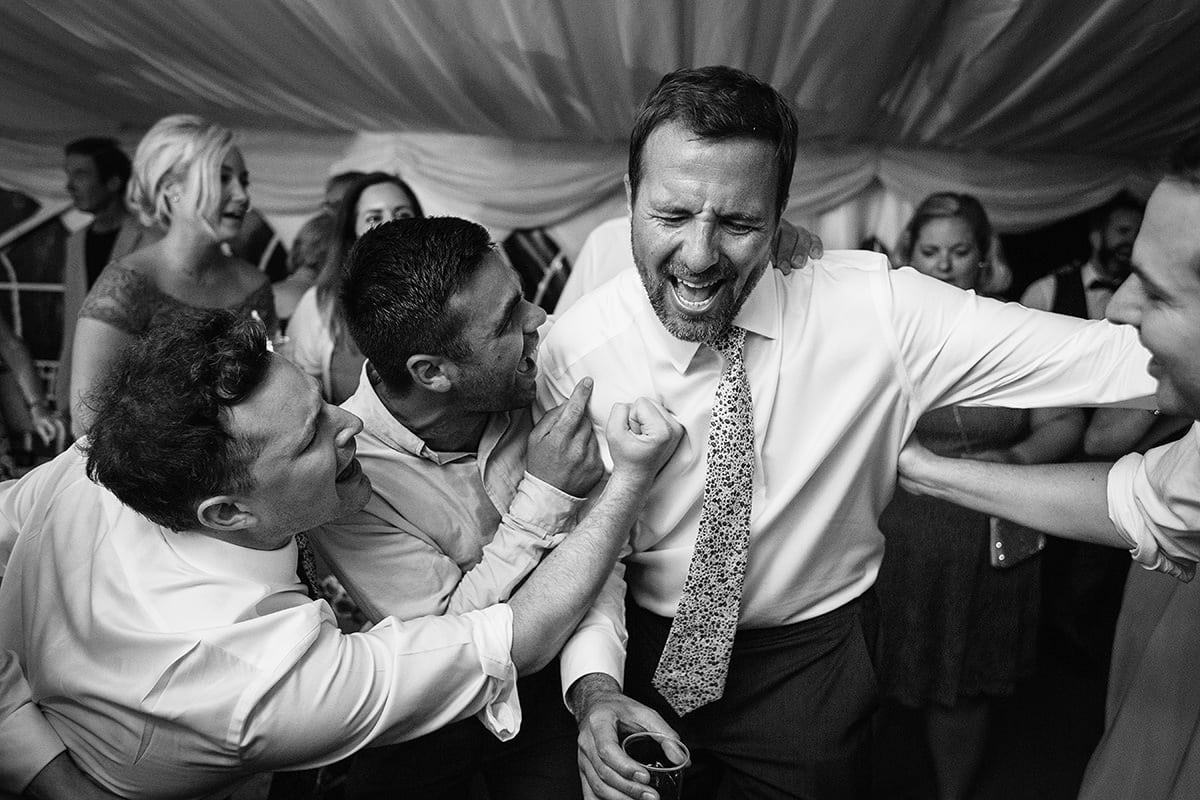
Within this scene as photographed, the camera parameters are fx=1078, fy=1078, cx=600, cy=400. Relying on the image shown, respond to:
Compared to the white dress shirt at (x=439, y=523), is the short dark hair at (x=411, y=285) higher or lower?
higher

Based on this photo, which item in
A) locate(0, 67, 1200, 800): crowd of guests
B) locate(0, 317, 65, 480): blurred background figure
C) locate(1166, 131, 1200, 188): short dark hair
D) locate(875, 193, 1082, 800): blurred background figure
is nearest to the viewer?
locate(1166, 131, 1200, 188): short dark hair

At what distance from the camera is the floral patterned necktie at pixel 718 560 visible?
5.72 ft

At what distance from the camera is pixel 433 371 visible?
70.7 inches

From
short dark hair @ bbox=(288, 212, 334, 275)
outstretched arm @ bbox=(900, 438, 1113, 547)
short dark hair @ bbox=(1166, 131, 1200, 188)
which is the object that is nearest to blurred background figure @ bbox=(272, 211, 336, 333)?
short dark hair @ bbox=(288, 212, 334, 275)

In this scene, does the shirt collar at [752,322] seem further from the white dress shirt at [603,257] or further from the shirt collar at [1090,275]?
the shirt collar at [1090,275]

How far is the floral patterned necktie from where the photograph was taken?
174 centimetres

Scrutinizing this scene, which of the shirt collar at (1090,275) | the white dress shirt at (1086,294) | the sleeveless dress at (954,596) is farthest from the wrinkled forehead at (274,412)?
the shirt collar at (1090,275)

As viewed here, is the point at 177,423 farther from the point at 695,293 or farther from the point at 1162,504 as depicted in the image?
the point at 1162,504

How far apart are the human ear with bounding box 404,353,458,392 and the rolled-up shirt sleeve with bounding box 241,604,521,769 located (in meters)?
0.39

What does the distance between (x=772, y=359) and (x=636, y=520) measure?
0.35 m

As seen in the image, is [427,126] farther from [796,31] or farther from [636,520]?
[636,520]

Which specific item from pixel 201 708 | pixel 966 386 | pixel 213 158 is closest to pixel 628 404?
pixel 966 386

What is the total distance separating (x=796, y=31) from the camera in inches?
136

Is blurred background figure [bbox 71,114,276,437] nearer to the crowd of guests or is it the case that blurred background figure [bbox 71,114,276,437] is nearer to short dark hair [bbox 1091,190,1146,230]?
the crowd of guests
